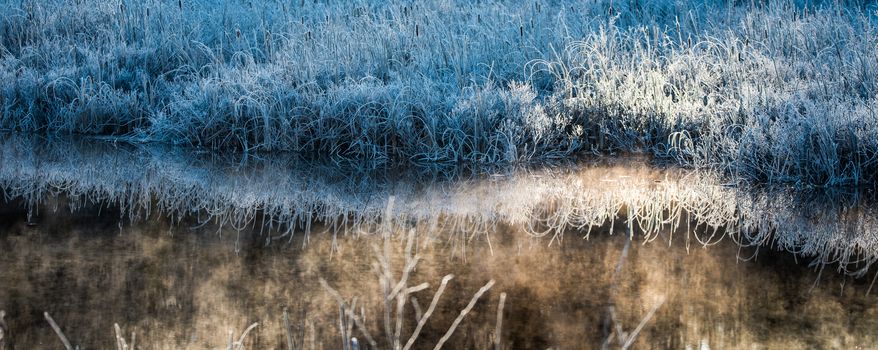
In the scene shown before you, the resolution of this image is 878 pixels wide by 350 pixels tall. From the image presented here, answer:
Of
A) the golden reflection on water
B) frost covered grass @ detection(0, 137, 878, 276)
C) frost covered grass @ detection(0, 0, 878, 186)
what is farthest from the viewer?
frost covered grass @ detection(0, 0, 878, 186)

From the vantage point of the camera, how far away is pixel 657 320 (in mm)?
3957

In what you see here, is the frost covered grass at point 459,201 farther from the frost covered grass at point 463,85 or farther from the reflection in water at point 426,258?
the frost covered grass at point 463,85

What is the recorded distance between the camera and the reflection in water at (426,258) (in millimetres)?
3818

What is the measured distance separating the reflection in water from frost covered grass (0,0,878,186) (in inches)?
27.8

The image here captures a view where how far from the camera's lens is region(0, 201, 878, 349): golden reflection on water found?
3758mm

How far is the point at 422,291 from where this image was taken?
438cm

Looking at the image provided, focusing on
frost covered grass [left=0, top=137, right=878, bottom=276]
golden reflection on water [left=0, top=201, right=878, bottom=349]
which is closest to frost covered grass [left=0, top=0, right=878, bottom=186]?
frost covered grass [left=0, top=137, right=878, bottom=276]

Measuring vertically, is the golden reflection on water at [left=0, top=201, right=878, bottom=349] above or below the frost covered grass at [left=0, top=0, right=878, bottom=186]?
below

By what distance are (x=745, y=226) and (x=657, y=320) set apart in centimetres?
211

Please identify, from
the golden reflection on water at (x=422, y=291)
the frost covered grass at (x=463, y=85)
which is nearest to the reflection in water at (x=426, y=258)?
the golden reflection on water at (x=422, y=291)

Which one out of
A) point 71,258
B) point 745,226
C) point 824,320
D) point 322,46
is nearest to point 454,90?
point 322,46

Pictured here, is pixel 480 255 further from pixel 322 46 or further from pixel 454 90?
pixel 322 46

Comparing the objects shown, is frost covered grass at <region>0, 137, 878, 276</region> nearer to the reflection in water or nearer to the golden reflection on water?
the reflection in water

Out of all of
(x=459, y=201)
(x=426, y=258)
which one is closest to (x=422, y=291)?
(x=426, y=258)
